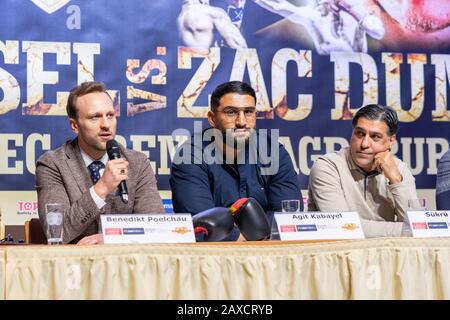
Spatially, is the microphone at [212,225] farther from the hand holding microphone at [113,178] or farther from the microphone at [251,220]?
the hand holding microphone at [113,178]

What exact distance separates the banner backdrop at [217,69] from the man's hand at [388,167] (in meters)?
0.90

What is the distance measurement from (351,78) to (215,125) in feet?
3.62

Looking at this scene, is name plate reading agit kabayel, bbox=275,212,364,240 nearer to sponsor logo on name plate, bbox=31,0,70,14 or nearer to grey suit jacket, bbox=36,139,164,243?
grey suit jacket, bbox=36,139,164,243

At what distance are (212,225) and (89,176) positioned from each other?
2.39 feet

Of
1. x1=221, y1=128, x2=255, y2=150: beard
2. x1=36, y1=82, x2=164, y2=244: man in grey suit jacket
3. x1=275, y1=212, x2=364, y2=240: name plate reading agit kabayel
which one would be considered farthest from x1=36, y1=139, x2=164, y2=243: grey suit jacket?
x1=275, y1=212, x2=364, y2=240: name plate reading agit kabayel

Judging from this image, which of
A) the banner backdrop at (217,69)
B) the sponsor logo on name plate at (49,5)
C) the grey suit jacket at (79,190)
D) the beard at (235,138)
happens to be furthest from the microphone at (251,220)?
the sponsor logo on name plate at (49,5)

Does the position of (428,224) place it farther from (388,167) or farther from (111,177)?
(111,177)

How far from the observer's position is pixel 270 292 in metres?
2.49

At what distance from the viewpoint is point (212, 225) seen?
2.71 m

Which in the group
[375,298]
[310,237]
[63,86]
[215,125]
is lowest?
[375,298]

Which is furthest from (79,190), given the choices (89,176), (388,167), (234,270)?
(388,167)
